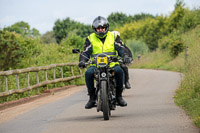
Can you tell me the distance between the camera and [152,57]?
51000mm

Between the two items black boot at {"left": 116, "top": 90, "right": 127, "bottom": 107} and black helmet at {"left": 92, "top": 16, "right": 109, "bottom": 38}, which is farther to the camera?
black boot at {"left": 116, "top": 90, "right": 127, "bottom": 107}

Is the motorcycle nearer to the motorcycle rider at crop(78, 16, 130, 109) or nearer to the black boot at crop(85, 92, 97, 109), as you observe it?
the motorcycle rider at crop(78, 16, 130, 109)

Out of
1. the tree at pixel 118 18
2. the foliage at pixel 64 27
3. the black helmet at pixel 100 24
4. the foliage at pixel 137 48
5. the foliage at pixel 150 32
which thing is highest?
the tree at pixel 118 18

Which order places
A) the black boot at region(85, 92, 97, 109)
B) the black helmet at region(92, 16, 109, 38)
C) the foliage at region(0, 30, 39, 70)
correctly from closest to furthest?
the black helmet at region(92, 16, 109, 38) < the black boot at region(85, 92, 97, 109) < the foliage at region(0, 30, 39, 70)

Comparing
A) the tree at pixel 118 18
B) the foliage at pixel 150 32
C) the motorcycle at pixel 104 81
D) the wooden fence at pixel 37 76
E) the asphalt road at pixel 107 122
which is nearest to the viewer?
the asphalt road at pixel 107 122

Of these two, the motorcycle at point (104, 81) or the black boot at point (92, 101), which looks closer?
the motorcycle at point (104, 81)

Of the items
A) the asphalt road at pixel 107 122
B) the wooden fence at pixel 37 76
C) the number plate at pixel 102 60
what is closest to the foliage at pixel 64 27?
the wooden fence at pixel 37 76

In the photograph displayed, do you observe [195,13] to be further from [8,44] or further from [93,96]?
[93,96]

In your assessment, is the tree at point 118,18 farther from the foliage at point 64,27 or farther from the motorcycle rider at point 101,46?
the motorcycle rider at point 101,46

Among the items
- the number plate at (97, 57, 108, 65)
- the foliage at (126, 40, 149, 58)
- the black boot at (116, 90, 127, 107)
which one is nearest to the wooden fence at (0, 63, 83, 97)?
the black boot at (116, 90, 127, 107)

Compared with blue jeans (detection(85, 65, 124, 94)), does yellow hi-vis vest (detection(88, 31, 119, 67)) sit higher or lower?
higher

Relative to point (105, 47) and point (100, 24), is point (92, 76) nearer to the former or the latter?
point (105, 47)

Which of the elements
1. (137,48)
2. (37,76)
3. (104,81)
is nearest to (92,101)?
(104,81)

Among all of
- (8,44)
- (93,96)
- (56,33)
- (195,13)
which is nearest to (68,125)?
(93,96)
